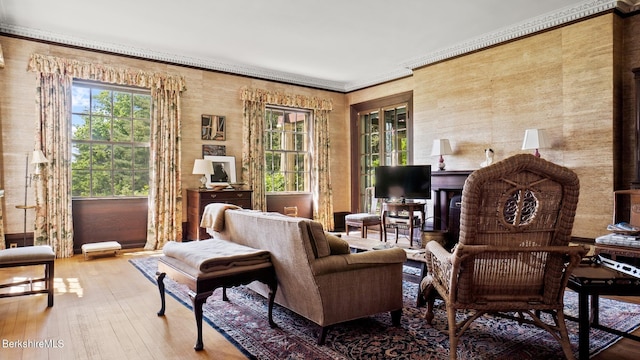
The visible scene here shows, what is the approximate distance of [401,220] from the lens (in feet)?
20.2

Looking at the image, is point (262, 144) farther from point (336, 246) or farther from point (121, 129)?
point (336, 246)

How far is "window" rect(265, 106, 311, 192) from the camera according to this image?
25.4 feet

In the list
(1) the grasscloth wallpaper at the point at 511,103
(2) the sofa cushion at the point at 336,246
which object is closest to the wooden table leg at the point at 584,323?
(2) the sofa cushion at the point at 336,246

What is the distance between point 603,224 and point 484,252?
11.4 feet

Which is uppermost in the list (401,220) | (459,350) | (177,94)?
(177,94)

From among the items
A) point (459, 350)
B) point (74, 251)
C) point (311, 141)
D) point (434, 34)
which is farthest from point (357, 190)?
point (459, 350)

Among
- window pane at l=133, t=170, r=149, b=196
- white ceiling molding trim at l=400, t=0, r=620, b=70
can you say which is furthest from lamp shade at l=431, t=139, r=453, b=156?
window pane at l=133, t=170, r=149, b=196

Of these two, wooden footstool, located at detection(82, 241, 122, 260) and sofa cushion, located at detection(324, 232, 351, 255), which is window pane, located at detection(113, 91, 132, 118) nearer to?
wooden footstool, located at detection(82, 241, 122, 260)

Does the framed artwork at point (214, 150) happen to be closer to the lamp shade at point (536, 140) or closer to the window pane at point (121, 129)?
the window pane at point (121, 129)

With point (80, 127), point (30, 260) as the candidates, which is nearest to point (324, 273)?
point (30, 260)

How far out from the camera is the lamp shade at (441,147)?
19.7 ft

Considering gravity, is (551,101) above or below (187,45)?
below

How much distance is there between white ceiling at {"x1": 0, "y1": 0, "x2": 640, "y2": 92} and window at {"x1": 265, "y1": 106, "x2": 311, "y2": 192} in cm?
125

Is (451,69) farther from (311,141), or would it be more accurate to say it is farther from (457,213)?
(311,141)
